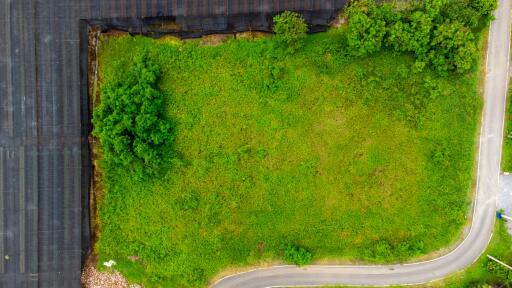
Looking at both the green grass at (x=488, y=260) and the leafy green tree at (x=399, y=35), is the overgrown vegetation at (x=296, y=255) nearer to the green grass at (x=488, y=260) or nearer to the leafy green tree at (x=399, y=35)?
the green grass at (x=488, y=260)

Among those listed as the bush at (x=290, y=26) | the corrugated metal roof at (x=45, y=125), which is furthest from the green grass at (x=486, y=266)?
the corrugated metal roof at (x=45, y=125)

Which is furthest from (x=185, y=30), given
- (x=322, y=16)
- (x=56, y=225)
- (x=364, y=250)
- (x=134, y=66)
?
(x=364, y=250)

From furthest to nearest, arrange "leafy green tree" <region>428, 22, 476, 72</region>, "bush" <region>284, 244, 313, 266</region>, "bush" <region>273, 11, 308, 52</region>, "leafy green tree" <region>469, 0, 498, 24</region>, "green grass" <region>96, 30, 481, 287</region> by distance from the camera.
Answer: "green grass" <region>96, 30, 481, 287</region> < "bush" <region>284, 244, 313, 266</region> < "leafy green tree" <region>469, 0, 498, 24</region> < "bush" <region>273, 11, 308, 52</region> < "leafy green tree" <region>428, 22, 476, 72</region>

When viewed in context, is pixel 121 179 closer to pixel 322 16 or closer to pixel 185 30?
pixel 185 30

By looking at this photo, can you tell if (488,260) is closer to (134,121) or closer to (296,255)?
(296,255)

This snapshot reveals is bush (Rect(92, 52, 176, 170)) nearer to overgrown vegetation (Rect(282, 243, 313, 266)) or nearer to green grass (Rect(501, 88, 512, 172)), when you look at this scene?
overgrown vegetation (Rect(282, 243, 313, 266))

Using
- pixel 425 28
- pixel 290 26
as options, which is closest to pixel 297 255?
pixel 290 26

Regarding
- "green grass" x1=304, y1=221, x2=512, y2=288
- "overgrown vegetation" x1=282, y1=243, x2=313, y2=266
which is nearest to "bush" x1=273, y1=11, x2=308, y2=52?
"overgrown vegetation" x1=282, y1=243, x2=313, y2=266
